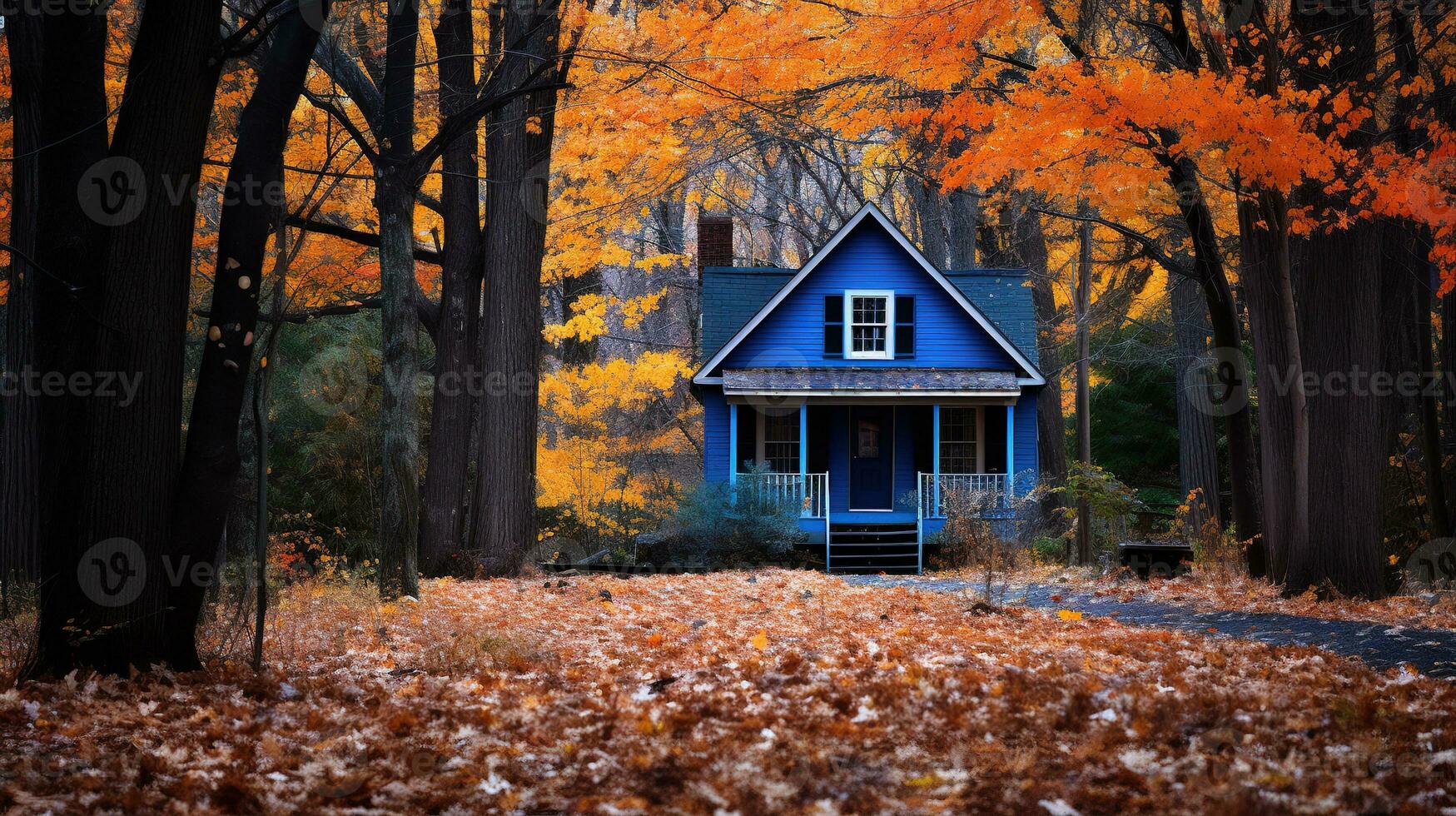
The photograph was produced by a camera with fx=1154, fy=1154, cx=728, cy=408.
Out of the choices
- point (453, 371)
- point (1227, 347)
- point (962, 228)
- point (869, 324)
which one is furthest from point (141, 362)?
point (962, 228)

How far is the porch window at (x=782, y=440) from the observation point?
73.1 feet

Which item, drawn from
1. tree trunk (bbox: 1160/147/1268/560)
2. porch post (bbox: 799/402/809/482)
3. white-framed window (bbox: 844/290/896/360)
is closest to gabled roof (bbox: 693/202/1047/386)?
white-framed window (bbox: 844/290/896/360)

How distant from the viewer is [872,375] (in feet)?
69.7

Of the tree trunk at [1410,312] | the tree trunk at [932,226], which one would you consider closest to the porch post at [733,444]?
the tree trunk at [932,226]

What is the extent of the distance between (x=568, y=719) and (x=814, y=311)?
1756cm

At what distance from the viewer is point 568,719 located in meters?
4.83

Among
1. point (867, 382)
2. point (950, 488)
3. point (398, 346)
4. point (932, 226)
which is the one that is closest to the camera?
point (398, 346)

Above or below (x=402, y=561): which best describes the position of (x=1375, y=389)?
above

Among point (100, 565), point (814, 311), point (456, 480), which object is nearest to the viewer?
point (100, 565)

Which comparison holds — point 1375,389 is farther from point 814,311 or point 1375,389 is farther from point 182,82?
point 814,311

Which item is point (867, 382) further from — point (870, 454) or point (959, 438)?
point (959, 438)

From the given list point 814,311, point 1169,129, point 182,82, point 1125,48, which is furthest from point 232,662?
point 814,311

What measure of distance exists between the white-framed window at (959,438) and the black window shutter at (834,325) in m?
2.48

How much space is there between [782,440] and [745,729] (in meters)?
17.8
